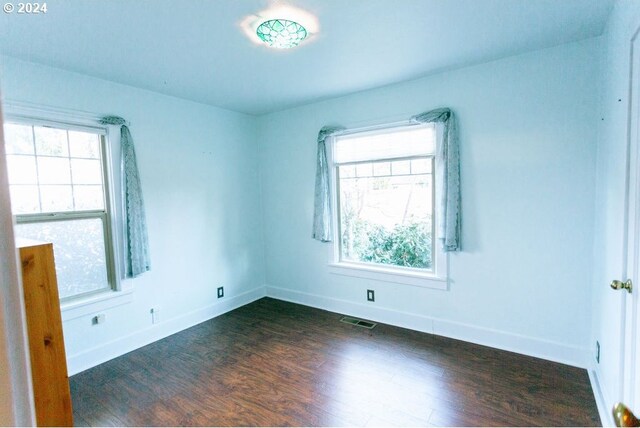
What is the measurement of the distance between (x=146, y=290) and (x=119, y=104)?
1762 mm

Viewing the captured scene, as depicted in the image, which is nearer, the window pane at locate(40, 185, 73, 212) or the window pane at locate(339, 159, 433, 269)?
the window pane at locate(40, 185, 73, 212)

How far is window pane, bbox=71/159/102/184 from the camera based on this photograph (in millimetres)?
2740

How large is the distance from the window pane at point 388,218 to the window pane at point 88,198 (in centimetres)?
240

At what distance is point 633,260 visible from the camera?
156 centimetres

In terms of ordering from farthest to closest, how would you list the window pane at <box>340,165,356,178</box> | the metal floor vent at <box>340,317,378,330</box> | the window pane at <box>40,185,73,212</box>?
the window pane at <box>340,165,356,178</box>, the metal floor vent at <box>340,317,378,330</box>, the window pane at <box>40,185,73,212</box>

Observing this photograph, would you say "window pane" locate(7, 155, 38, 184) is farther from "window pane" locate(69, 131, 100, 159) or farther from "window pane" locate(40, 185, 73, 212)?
"window pane" locate(69, 131, 100, 159)

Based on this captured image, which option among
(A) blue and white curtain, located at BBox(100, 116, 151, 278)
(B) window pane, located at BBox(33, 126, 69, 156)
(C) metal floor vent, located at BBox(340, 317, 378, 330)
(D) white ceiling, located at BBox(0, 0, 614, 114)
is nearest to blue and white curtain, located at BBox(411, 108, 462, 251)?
(D) white ceiling, located at BBox(0, 0, 614, 114)

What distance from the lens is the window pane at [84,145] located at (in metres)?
2.71

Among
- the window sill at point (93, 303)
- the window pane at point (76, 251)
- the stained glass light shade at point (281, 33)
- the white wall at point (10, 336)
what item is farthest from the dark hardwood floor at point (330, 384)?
the stained glass light shade at point (281, 33)

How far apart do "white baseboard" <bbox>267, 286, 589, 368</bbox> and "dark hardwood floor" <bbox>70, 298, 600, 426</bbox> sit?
9 centimetres

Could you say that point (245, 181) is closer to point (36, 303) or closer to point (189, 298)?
point (189, 298)

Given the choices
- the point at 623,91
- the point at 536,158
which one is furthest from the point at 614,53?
the point at 536,158

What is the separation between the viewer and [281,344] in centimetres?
305

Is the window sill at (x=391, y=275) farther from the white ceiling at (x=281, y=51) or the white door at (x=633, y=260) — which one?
the white ceiling at (x=281, y=51)
